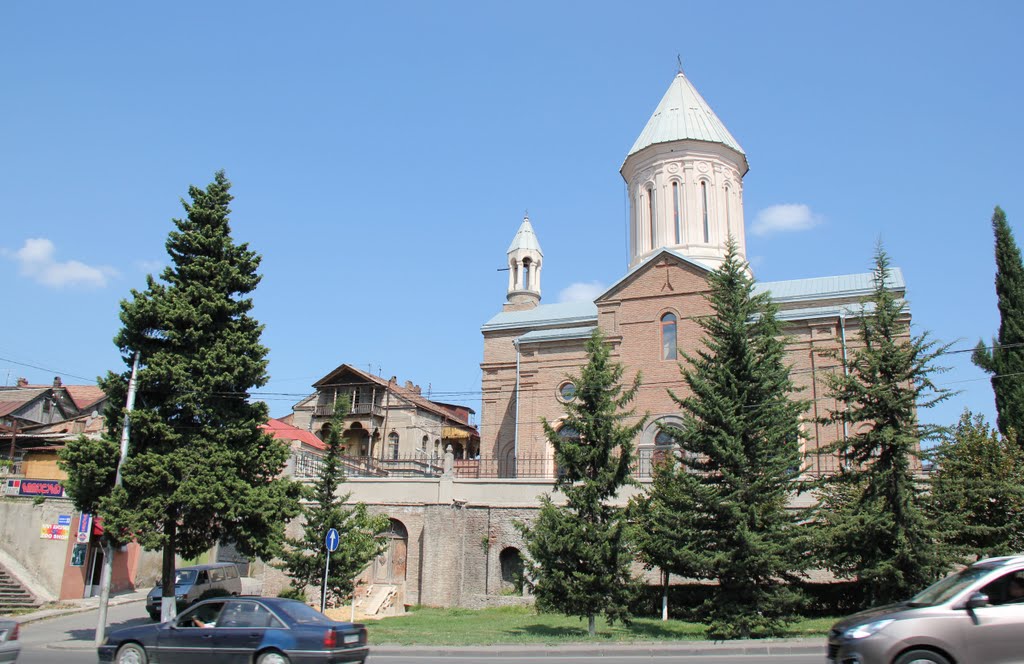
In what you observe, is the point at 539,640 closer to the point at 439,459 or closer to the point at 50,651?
the point at 50,651

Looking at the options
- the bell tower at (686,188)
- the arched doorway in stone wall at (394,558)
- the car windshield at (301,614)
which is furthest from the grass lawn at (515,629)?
the bell tower at (686,188)

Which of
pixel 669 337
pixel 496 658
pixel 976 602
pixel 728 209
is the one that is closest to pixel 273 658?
pixel 496 658

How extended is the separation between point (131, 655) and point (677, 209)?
1110 inches

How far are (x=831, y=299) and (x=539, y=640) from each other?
21.5 meters

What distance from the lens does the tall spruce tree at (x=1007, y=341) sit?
84.8 feet

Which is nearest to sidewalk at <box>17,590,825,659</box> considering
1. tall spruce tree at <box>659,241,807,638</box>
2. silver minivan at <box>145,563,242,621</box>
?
tall spruce tree at <box>659,241,807,638</box>

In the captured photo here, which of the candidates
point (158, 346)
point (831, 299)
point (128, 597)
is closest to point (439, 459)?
point (128, 597)

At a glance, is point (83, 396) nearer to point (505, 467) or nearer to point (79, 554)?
point (505, 467)

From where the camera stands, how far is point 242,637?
10.6m

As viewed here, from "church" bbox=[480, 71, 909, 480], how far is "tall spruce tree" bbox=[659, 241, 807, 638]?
32.8 feet

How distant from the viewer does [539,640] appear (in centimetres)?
1586

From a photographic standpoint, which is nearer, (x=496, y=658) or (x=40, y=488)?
(x=496, y=658)

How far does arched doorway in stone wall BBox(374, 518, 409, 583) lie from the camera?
2523cm

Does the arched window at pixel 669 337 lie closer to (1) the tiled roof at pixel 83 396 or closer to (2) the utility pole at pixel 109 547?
(2) the utility pole at pixel 109 547
